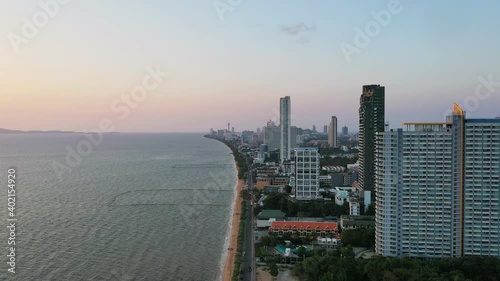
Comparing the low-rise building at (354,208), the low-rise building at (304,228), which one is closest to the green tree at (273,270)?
the low-rise building at (304,228)

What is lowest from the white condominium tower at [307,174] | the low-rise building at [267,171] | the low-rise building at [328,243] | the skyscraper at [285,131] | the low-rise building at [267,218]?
the low-rise building at [328,243]

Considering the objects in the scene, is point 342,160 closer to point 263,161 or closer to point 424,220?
point 263,161

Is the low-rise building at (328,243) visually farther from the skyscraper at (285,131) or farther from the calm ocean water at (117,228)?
the skyscraper at (285,131)

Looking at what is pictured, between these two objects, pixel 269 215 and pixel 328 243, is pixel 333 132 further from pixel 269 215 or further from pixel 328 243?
pixel 328 243

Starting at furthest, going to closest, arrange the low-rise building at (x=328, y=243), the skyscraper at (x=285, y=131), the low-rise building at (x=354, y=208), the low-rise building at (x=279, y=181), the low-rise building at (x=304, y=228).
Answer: the skyscraper at (x=285, y=131) < the low-rise building at (x=279, y=181) < the low-rise building at (x=354, y=208) < the low-rise building at (x=304, y=228) < the low-rise building at (x=328, y=243)

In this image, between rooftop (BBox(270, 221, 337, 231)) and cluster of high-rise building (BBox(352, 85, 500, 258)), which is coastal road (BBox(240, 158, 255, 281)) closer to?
rooftop (BBox(270, 221, 337, 231))

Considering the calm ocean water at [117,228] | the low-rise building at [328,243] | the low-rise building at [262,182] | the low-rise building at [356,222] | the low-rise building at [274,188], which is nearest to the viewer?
the calm ocean water at [117,228]
